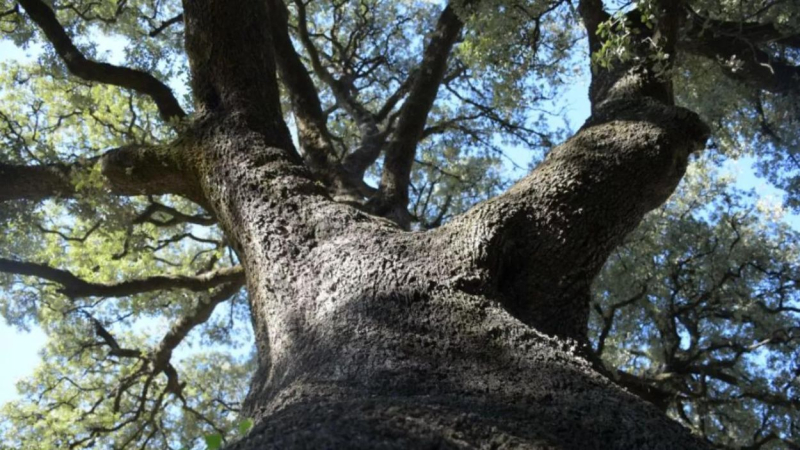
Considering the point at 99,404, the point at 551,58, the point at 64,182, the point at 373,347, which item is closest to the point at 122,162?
the point at 64,182

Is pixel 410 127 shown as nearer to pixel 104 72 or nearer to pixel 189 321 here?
pixel 104 72

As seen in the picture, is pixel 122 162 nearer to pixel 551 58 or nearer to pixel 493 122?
pixel 551 58

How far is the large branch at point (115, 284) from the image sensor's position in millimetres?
7859

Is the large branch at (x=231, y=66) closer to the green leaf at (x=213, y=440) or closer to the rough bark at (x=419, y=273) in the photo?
the rough bark at (x=419, y=273)

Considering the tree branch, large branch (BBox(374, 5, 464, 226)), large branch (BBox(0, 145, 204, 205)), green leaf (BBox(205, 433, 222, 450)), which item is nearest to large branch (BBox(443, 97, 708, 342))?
green leaf (BBox(205, 433, 222, 450))

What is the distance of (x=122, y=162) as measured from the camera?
5352mm

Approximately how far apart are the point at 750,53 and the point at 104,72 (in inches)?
322

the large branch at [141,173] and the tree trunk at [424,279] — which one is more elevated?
the large branch at [141,173]

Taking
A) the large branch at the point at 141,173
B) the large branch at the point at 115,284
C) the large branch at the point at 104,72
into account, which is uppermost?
the large branch at the point at 104,72

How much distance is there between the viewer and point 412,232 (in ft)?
13.8

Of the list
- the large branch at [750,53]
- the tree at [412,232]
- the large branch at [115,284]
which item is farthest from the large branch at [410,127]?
the large branch at [750,53]

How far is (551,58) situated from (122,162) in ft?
22.5

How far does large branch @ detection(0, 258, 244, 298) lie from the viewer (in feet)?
25.8

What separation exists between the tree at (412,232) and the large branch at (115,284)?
3 centimetres
